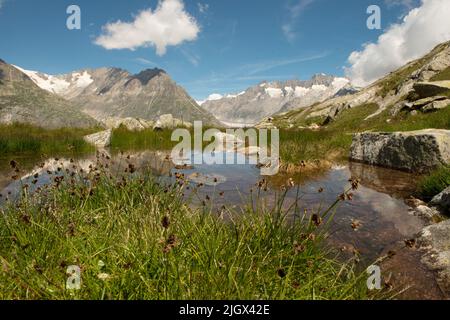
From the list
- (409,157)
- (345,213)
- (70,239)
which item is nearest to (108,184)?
(70,239)

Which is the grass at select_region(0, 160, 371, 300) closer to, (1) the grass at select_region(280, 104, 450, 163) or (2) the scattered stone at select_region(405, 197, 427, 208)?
(2) the scattered stone at select_region(405, 197, 427, 208)

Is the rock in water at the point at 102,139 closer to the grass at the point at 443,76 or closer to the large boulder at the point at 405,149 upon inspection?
the large boulder at the point at 405,149

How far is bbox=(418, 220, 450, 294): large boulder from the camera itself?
374 cm

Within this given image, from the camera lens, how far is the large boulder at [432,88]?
2083 cm

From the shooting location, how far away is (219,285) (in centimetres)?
262

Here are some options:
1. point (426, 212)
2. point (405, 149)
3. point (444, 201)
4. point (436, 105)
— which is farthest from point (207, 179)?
point (436, 105)

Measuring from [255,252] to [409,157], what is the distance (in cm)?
876

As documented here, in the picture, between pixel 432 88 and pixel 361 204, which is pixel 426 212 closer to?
pixel 361 204

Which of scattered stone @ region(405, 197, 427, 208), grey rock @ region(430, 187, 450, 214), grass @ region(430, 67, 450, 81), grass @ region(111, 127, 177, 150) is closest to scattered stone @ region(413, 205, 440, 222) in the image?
grey rock @ region(430, 187, 450, 214)

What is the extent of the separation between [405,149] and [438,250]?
23.2 feet

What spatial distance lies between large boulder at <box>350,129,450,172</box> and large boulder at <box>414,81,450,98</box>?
418 inches

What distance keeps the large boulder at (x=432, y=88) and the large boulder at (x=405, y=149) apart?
34.8ft

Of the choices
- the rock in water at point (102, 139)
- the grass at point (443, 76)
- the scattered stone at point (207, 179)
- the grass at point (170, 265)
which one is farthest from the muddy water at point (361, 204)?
the grass at point (443, 76)
